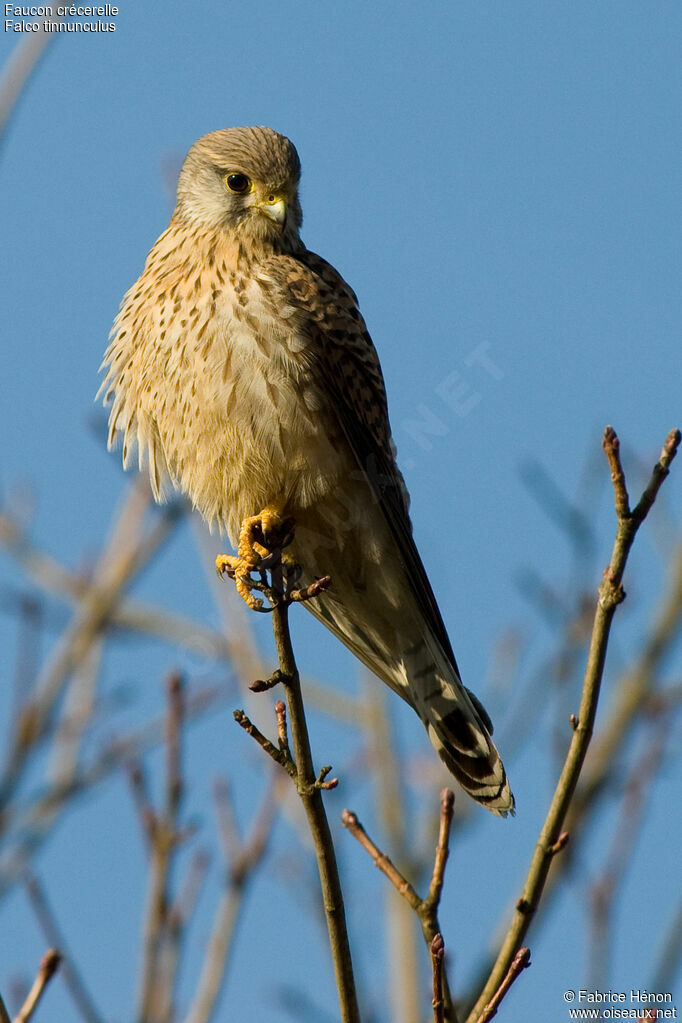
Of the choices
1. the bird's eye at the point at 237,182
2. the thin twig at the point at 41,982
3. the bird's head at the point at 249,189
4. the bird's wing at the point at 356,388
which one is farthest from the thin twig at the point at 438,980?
the bird's eye at the point at 237,182

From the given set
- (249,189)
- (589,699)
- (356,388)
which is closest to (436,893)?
(589,699)

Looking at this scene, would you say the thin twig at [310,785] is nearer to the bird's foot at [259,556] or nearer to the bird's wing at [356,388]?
the bird's foot at [259,556]

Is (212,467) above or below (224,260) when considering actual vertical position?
below

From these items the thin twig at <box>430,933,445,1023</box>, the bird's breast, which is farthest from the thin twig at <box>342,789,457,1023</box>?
the bird's breast

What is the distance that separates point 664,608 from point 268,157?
2.30 metres

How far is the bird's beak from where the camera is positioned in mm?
3938

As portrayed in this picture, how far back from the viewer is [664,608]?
16.4 feet

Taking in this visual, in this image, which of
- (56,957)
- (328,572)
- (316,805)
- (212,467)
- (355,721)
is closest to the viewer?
(56,957)

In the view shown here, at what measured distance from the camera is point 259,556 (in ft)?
10.8

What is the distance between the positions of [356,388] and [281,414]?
13.6 inches

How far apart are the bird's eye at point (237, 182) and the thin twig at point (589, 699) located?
2132 mm

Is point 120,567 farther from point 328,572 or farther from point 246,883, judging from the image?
point 246,883

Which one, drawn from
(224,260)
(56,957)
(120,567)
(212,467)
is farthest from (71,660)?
(56,957)

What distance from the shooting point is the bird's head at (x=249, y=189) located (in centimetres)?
399
